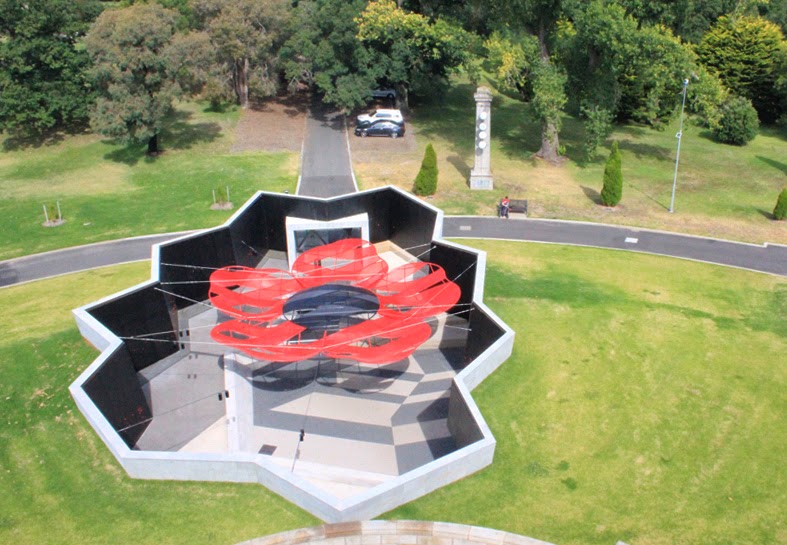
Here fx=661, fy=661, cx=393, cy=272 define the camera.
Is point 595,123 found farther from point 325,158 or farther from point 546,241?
point 325,158

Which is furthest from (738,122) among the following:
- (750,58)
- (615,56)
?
(615,56)

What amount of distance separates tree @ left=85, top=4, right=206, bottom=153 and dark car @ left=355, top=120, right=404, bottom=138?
13.4m

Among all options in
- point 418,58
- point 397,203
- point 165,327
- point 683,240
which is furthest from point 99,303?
point 418,58

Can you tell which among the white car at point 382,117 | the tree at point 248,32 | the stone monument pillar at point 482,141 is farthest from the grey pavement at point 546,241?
the tree at point 248,32

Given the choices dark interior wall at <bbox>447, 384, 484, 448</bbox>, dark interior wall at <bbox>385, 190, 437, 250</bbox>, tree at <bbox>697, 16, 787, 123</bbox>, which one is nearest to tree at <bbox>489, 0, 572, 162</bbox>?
dark interior wall at <bbox>385, 190, 437, 250</bbox>

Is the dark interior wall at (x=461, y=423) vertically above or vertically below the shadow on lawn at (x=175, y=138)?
below

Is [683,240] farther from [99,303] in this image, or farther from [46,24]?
[46,24]

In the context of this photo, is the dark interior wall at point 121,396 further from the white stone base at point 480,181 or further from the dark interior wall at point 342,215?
the white stone base at point 480,181

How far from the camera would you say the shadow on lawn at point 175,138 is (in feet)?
159

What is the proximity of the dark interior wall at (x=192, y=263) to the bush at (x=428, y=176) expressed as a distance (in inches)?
562

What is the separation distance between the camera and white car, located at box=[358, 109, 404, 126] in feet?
173

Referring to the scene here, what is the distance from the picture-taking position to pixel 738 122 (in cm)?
5131

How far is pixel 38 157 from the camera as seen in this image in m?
49.2

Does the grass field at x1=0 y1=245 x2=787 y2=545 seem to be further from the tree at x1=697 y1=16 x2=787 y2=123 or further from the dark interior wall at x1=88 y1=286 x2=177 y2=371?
the tree at x1=697 y1=16 x2=787 y2=123
